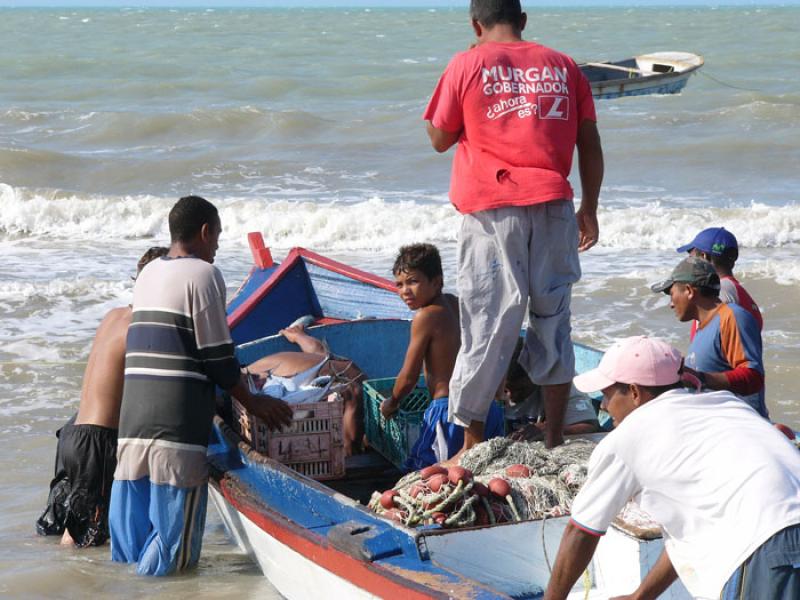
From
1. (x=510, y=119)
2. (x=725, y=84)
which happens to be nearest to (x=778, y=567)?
(x=510, y=119)

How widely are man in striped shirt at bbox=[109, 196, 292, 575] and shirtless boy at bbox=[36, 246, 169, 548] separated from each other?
37 cm

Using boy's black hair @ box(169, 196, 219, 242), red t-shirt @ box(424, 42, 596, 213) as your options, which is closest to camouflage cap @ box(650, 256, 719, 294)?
red t-shirt @ box(424, 42, 596, 213)

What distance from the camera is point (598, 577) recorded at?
4.00m

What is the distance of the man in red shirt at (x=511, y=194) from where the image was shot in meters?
4.52

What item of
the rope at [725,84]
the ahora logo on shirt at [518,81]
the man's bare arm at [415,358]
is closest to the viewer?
the ahora logo on shirt at [518,81]

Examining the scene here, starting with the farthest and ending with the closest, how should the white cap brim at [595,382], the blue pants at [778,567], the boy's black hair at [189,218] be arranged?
the boy's black hair at [189,218] < the white cap brim at [595,382] < the blue pants at [778,567]

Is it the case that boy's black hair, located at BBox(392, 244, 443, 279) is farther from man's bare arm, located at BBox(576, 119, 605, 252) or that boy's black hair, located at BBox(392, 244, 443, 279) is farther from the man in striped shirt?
the man in striped shirt

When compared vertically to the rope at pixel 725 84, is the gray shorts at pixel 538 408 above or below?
below

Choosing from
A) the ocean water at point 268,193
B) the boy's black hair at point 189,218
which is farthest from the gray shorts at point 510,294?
the ocean water at point 268,193

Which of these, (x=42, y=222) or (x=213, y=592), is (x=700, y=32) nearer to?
(x=42, y=222)

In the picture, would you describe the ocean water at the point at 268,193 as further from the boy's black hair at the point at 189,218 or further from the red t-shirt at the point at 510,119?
the red t-shirt at the point at 510,119

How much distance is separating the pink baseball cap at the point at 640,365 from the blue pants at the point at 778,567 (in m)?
0.50

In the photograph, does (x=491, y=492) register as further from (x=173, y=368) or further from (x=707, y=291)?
(x=173, y=368)

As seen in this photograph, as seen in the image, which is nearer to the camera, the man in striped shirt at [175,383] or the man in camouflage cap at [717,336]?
the man in camouflage cap at [717,336]
